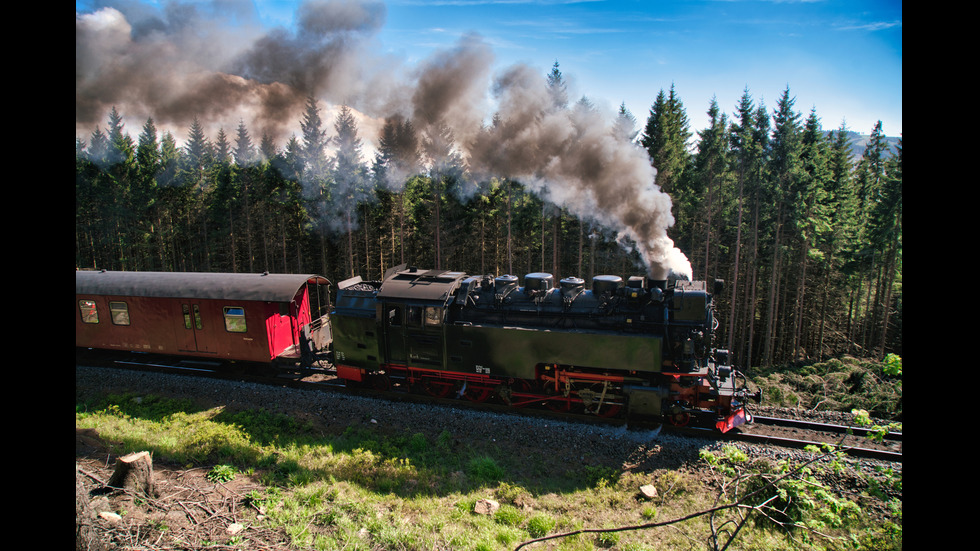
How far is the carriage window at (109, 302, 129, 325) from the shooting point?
13602 mm

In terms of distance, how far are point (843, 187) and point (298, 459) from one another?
2714cm

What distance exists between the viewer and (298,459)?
8531 millimetres

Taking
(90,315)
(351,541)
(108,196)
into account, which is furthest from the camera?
(108,196)

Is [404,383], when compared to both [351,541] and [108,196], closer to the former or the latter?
[351,541]

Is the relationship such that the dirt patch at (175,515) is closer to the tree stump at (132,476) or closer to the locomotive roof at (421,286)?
the tree stump at (132,476)

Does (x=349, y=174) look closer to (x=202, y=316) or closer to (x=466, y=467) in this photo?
(x=202, y=316)

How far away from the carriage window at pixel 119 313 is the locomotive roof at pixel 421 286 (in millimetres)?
8124

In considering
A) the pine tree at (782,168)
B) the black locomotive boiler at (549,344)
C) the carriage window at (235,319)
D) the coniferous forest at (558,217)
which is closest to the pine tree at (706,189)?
the coniferous forest at (558,217)

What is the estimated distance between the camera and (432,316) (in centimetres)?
1095

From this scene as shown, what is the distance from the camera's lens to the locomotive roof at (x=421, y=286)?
35.3 feet

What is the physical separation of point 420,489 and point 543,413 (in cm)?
385

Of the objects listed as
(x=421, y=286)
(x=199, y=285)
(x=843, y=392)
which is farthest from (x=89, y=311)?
(x=843, y=392)

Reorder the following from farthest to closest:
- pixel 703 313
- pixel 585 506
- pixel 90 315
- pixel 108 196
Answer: pixel 108 196 < pixel 90 315 < pixel 703 313 < pixel 585 506
